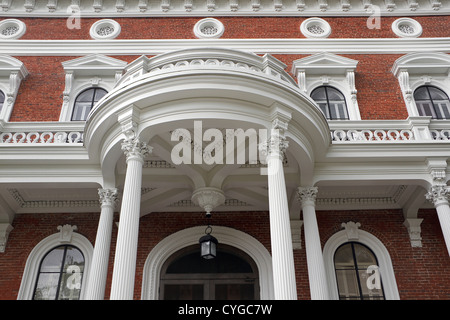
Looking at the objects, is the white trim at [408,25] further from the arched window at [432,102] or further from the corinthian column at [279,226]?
the corinthian column at [279,226]

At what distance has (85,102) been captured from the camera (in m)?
13.7

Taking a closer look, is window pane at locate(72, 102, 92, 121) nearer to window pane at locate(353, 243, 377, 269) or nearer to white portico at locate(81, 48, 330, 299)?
white portico at locate(81, 48, 330, 299)

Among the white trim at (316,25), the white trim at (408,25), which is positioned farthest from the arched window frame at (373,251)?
the white trim at (408,25)

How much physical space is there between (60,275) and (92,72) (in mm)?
6409

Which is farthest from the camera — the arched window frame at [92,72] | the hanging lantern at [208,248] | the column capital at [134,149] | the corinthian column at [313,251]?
the arched window frame at [92,72]

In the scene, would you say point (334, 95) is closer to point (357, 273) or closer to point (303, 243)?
point (303, 243)

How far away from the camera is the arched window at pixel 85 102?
526 inches

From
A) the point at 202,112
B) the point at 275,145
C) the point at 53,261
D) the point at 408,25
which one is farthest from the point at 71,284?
the point at 408,25

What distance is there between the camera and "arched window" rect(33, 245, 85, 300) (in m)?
11.2

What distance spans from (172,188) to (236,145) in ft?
7.93

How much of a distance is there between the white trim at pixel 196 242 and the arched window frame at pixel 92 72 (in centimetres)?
536

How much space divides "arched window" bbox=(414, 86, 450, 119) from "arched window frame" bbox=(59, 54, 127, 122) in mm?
9543

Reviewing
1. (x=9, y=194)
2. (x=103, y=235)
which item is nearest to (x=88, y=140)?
(x=103, y=235)

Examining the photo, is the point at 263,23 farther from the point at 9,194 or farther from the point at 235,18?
the point at 9,194
